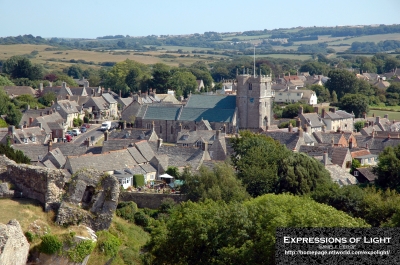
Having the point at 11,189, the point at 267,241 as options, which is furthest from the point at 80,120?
the point at 267,241

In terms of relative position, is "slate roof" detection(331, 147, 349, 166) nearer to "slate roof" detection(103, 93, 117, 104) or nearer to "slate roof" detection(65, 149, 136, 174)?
"slate roof" detection(65, 149, 136, 174)

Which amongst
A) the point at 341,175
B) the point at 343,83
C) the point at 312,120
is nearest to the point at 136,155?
the point at 341,175

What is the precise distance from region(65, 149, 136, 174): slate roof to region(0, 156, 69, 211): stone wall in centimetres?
1564

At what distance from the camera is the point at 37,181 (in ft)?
86.3

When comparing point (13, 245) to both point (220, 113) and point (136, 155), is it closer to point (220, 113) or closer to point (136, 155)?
point (136, 155)

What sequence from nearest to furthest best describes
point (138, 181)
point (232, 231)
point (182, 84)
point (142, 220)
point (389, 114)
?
point (232, 231), point (142, 220), point (138, 181), point (389, 114), point (182, 84)

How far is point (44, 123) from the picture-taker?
68312 mm

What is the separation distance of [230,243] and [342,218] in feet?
12.4

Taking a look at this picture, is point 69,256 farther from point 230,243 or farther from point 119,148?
point 119,148

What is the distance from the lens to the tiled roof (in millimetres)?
67938

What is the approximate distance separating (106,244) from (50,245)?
2529 millimetres

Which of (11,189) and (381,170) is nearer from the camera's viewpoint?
(11,189)

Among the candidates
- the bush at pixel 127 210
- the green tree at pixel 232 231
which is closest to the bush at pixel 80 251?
the green tree at pixel 232 231

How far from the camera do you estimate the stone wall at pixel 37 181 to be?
2556 centimetres
